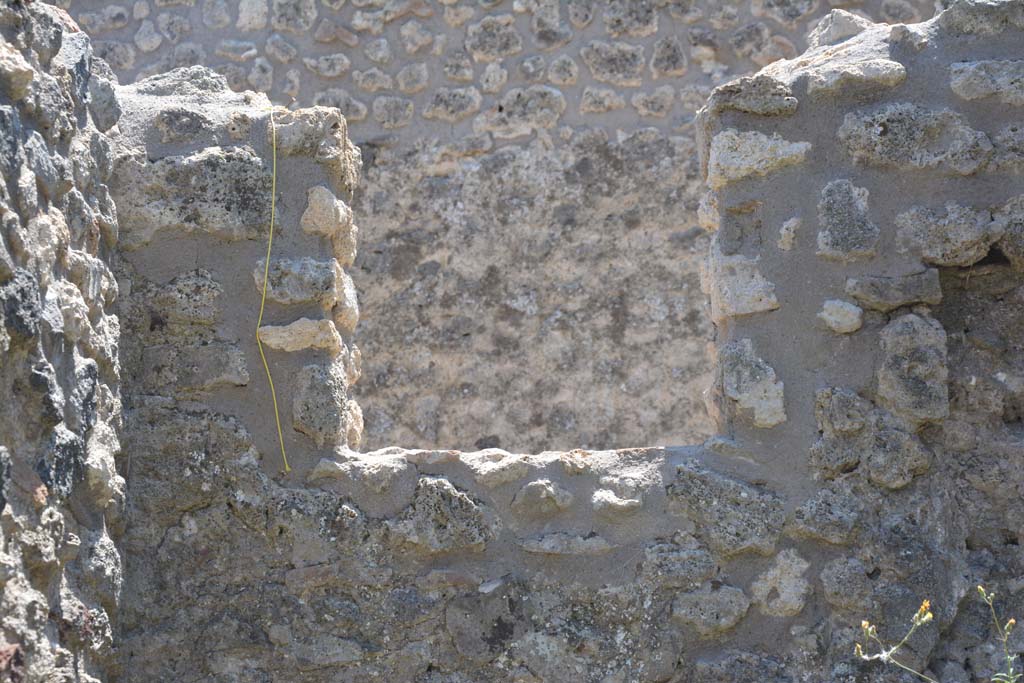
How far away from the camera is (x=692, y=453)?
346 centimetres

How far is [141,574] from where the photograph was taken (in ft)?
11.0

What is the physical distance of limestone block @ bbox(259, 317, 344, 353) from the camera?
11.5 feet

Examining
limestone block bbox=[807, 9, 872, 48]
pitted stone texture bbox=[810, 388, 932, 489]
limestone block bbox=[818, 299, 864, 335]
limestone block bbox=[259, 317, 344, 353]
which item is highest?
limestone block bbox=[807, 9, 872, 48]

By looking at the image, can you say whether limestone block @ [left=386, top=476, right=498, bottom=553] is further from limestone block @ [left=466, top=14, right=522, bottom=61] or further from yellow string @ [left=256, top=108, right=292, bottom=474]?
limestone block @ [left=466, top=14, right=522, bottom=61]

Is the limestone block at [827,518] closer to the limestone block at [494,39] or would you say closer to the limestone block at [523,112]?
the limestone block at [523,112]

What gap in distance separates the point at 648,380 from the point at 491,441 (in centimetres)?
70

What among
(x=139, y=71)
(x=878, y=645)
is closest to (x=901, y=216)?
(x=878, y=645)

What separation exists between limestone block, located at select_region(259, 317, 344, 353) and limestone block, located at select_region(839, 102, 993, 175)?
1452 millimetres

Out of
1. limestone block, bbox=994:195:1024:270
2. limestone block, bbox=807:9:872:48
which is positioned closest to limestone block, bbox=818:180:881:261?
limestone block, bbox=994:195:1024:270

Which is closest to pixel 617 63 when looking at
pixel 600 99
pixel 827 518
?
pixel 600 99

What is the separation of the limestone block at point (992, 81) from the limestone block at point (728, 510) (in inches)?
47.0

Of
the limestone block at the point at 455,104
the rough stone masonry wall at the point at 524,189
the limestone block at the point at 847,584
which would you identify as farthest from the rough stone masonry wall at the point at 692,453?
the limestone block at the point at 455,104

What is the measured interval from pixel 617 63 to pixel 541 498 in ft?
9.74

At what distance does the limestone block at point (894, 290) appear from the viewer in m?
3.46
